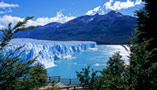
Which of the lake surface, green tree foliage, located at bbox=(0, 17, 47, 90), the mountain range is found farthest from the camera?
the mountain range

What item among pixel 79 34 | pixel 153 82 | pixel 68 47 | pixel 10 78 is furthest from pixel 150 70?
pixel 79 34

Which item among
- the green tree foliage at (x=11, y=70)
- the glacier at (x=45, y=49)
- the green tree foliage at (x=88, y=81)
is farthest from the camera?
the glacier at (x=45, y=49)

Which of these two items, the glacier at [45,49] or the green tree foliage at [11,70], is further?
the glacier at [45,49]

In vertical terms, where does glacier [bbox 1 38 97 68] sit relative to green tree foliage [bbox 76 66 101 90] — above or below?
above

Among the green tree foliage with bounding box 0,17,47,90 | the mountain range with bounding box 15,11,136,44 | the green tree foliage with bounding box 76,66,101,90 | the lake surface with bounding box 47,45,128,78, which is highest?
the mountain range with bounding box 15,11,136,44

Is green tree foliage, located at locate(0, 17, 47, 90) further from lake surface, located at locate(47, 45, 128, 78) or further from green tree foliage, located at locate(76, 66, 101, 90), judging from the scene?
lake surface, located at locate(47, 45, 128, 78)

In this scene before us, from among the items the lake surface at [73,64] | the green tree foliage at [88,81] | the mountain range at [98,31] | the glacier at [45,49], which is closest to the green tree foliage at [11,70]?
the green tree foliage at [88,81]

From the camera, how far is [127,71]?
337cm

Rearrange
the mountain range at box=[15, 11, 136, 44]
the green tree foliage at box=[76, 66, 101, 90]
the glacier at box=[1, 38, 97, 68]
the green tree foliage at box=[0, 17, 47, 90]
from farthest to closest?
the mountain range at box=[15, 11, 136, 44]
the glacier at box=[1, 38, 97, 68]
the green tree foliage at box=[76, 66, 101, 90]
the green tree foliage at box=[0, 17, 47, 90]

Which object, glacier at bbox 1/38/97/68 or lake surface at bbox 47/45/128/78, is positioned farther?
glacier at bbox 1/38/97/68

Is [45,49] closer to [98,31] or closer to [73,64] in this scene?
[73,64]

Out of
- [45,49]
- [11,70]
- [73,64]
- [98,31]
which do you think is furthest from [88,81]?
[98,31]

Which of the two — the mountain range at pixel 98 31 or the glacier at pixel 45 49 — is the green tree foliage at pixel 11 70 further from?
the mountain range at pixel 98 31

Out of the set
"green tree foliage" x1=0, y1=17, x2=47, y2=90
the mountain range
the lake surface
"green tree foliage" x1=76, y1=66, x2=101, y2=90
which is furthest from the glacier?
the mountain range
